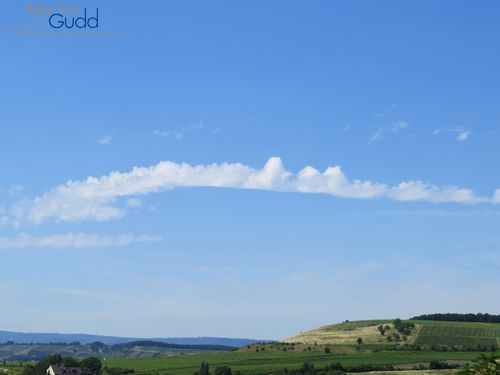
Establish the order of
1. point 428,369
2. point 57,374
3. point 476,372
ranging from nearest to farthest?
1. point 476,372
2. point 428,369
3. point 57,374

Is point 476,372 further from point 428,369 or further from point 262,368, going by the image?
point 262,368

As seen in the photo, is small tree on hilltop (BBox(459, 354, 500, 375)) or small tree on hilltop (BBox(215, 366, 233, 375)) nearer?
small tree on hilltop (BBox(459, 354, 500, 375))

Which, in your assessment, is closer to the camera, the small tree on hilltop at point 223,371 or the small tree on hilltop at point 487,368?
the small tree on hilltop at point 487,368

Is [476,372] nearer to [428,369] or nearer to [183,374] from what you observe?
[428,369]

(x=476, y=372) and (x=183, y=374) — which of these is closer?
(x=476, y=372)

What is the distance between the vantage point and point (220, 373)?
622 ft

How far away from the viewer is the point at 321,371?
18750 centimetres

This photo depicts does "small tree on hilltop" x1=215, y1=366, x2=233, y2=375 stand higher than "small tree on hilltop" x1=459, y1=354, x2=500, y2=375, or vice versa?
"small tree on hilltop" x1=459, y1=354, x2=500, y2=375

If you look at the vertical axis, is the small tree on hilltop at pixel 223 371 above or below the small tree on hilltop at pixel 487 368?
below

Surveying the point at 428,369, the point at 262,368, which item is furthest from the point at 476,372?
the point at 262,368

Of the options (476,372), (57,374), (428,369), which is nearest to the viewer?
(476,372)

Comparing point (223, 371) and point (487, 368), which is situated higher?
point (487, 368)

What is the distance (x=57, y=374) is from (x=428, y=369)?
323ft

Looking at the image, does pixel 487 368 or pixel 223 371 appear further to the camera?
pixel 223 371
